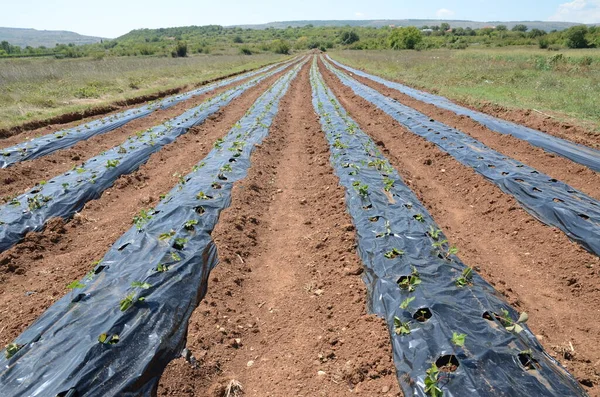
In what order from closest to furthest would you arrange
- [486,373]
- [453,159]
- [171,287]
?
[486,373] → [171,287] → [453,159]

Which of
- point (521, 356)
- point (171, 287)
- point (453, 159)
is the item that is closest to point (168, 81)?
point (453, 159)

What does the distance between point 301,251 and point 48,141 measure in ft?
31.7

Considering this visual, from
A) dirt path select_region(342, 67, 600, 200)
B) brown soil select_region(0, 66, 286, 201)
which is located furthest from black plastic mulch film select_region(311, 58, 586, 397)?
brown soil select_region(0, 66, 286, 201)

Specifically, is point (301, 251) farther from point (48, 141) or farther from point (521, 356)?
point (48, 141)

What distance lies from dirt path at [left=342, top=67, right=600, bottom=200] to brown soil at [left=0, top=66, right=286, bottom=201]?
1200cm

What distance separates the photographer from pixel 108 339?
11.3 feet

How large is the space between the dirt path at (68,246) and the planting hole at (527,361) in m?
5.62

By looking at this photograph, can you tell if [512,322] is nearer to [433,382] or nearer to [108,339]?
[433,382]

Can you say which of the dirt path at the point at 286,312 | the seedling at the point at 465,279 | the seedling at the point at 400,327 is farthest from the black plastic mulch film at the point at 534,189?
the seedling at the point at 400,327

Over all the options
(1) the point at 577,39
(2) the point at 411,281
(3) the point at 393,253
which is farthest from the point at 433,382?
(1) the point at 577,39

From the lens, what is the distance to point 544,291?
16.1 feet

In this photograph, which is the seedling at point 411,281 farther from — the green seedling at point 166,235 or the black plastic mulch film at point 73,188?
the black plastic mulch film at point 73,188

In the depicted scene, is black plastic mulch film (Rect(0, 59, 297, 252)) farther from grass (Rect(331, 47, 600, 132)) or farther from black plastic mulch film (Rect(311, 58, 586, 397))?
grass (Rect(331, 47, 600, 132))

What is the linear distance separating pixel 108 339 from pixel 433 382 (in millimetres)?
3109
